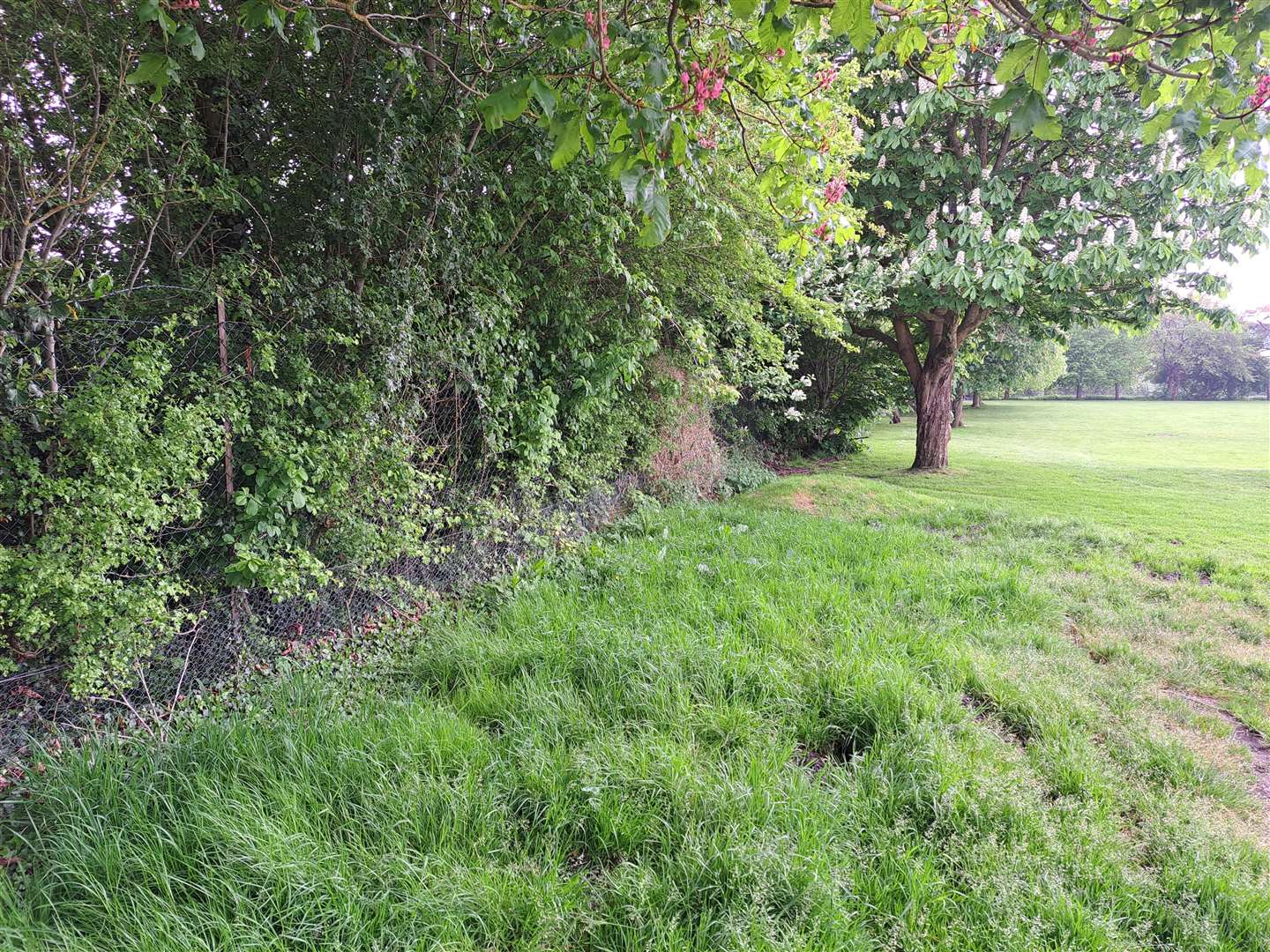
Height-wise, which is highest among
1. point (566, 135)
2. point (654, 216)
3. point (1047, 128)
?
point (1047, 128)

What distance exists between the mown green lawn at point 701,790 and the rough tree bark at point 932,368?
776 cm

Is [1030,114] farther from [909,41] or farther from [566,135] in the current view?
[566,135]

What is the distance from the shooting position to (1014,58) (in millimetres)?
1652

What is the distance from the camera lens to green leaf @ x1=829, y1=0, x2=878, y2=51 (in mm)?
1462

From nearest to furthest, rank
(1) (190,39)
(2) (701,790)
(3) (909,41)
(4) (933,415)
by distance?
(1) (190,39), (2) (701,790), (3) (909,41), (4) (933,415)

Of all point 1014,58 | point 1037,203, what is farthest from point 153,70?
point 1037,203

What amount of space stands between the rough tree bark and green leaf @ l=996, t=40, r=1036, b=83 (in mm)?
9988

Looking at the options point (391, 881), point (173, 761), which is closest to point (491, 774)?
point (391, 881)

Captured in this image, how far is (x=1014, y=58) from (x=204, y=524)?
3764 millimetres

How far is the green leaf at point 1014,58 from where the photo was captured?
1.65 m

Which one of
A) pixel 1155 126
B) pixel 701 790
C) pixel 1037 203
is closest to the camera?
pixel 1155 126

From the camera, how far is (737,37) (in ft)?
8.51

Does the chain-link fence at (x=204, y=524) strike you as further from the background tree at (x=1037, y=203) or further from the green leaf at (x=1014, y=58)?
the background tree at (x=1037, y=203)

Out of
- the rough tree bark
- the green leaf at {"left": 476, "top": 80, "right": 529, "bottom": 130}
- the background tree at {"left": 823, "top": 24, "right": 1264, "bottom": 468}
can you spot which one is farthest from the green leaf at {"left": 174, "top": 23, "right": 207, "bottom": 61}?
the rough tree bark
